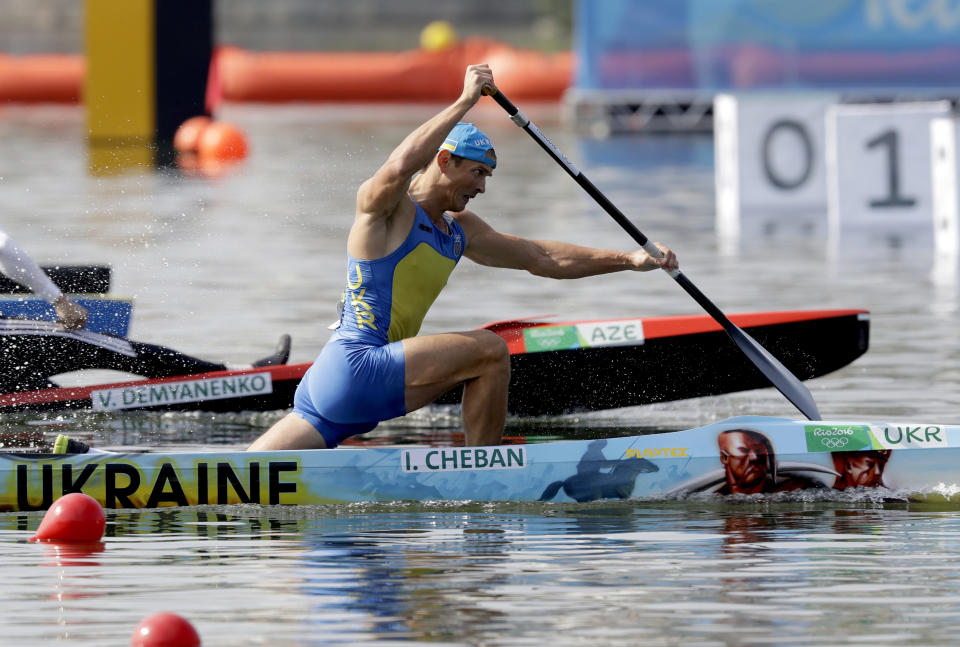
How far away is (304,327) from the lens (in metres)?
11.9

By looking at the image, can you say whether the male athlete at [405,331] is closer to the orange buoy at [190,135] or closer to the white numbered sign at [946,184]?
the white numbered sign at [946,184]

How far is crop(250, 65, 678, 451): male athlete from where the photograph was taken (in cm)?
691

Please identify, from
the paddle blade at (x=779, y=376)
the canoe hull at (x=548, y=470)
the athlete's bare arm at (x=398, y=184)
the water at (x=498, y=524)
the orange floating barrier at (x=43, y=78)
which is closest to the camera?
the water at (x=498, y=524)

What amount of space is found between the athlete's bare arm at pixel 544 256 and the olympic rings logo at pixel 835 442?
951 mm

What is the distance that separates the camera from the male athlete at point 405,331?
22.7 ft

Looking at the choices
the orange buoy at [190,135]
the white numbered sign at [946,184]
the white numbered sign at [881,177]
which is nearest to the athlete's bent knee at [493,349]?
the white numbered sign at [946,184]

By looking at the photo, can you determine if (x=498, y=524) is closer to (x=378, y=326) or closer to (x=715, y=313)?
(x=378, y=326)

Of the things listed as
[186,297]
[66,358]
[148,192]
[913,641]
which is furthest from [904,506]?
[148,192]

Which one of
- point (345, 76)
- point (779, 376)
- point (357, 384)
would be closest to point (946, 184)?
point (779, 376)

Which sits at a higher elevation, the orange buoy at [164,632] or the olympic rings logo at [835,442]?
the olympic rings logo at [835,442]

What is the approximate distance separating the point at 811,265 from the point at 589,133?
17.7 metres

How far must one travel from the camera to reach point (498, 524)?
6785mm

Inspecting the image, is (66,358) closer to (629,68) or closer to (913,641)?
(913,641)

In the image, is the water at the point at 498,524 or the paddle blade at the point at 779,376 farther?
the paddle blade at the point at 779,376
